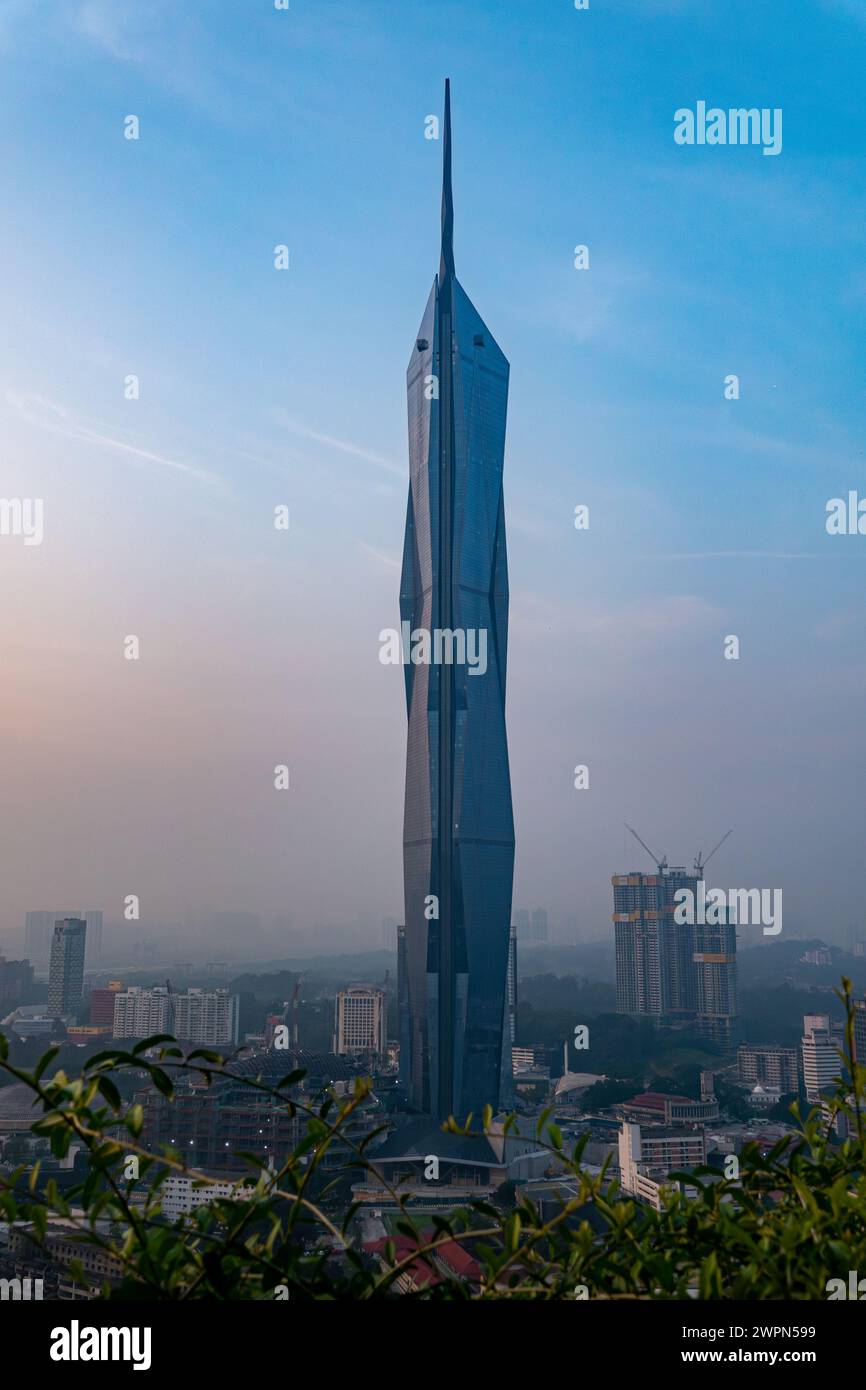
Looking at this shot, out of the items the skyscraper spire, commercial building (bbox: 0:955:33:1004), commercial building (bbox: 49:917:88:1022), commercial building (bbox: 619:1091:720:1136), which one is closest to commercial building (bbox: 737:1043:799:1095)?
commercial building (bbox: 619:1091:720:1136)

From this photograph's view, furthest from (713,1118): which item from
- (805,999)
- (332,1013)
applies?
(332,1013)

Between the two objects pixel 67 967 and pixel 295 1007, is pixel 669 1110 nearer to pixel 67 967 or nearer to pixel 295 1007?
pixel 295 1007

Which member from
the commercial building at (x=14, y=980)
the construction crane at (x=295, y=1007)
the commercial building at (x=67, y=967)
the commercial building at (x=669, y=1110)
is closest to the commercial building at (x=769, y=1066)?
the commercial building at (x=669, y=1110)

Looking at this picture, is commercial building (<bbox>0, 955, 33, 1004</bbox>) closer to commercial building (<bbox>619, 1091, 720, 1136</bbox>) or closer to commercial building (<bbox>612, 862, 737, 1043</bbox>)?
commercial building (<bbox>619, 1091, 720, 1136</bbox>)

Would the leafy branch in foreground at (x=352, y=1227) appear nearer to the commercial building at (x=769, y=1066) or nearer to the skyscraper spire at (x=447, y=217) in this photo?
the commercial building at (x=769, y=1066)

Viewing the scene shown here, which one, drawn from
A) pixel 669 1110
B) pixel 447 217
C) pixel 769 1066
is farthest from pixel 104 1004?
pixel 447 217

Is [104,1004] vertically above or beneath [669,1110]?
above
